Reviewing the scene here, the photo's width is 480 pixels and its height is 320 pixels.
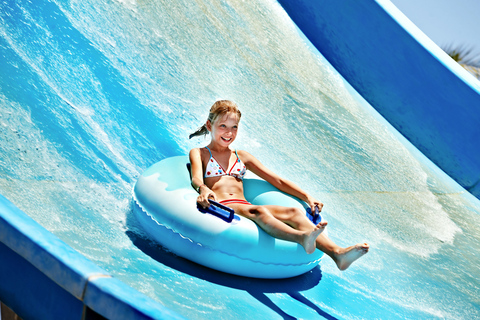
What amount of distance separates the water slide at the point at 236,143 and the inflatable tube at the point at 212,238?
87mm

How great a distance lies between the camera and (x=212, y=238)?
103 inches

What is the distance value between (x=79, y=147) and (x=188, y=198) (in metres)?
1.19

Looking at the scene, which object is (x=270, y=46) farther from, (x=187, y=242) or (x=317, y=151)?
(x=187, y=242)

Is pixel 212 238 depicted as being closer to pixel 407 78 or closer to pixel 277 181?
pixel 277 181

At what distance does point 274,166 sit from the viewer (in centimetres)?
450

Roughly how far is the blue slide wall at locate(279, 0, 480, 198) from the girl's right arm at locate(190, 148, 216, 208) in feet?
11.5

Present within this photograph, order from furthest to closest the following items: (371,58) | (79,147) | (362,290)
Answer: (371,58) → (79,147) → (362,290)

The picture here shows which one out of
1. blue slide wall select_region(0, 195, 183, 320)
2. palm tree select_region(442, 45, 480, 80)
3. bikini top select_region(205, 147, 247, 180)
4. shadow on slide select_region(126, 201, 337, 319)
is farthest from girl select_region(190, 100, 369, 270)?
palm tree select_region(442, 45, 480, 80)

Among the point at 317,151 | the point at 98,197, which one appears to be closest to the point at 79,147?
the point at 98,197

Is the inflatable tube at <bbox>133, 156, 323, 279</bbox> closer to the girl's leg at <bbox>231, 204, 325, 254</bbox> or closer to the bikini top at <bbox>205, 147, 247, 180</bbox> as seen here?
the girl's leg at <bbox>231, 204, 325, 254</bbox>

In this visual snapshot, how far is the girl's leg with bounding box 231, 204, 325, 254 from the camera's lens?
2.55 metres

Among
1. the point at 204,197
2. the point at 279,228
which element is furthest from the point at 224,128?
the point at 279,228

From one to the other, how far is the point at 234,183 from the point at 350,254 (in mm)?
911

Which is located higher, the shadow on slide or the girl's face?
the girl's face
